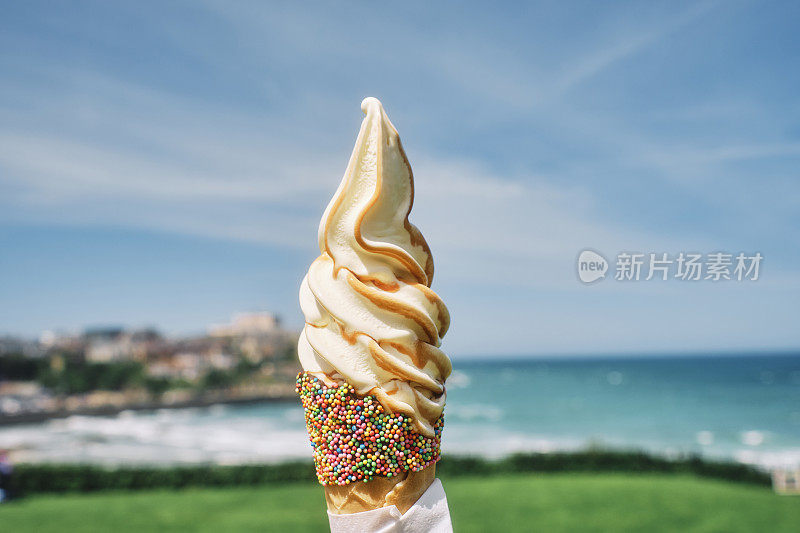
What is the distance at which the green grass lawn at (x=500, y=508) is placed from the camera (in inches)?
290

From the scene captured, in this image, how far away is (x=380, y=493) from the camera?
2.23m

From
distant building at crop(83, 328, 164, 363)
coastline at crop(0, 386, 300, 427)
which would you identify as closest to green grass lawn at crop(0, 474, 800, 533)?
coastline at crop(0, 386, 300, 427)

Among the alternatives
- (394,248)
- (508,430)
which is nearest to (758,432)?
(508,430)

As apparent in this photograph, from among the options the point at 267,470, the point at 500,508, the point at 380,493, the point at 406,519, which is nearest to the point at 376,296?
the point at 380,493

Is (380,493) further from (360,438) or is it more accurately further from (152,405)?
(152,405)

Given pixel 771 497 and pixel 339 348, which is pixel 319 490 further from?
pixel 339 348

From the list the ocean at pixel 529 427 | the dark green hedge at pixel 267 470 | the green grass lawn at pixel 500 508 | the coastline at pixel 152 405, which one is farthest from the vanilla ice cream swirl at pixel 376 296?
the coastline at pixel 152 405

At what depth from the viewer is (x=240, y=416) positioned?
3019cm

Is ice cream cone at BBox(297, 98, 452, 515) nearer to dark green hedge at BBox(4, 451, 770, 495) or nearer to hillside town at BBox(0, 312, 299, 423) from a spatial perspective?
dark green hedge at BBox(4, 451, 770, 495)

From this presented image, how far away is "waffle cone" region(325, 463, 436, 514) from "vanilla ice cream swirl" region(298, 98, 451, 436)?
8.5 inches

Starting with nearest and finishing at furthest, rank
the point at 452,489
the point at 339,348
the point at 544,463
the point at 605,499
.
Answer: the point at 339,348, the point at 605,499, the point at 452,489, the point at 544,463

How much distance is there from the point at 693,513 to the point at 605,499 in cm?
114

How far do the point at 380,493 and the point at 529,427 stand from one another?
105ft

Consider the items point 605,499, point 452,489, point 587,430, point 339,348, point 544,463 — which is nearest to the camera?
point 339,348
